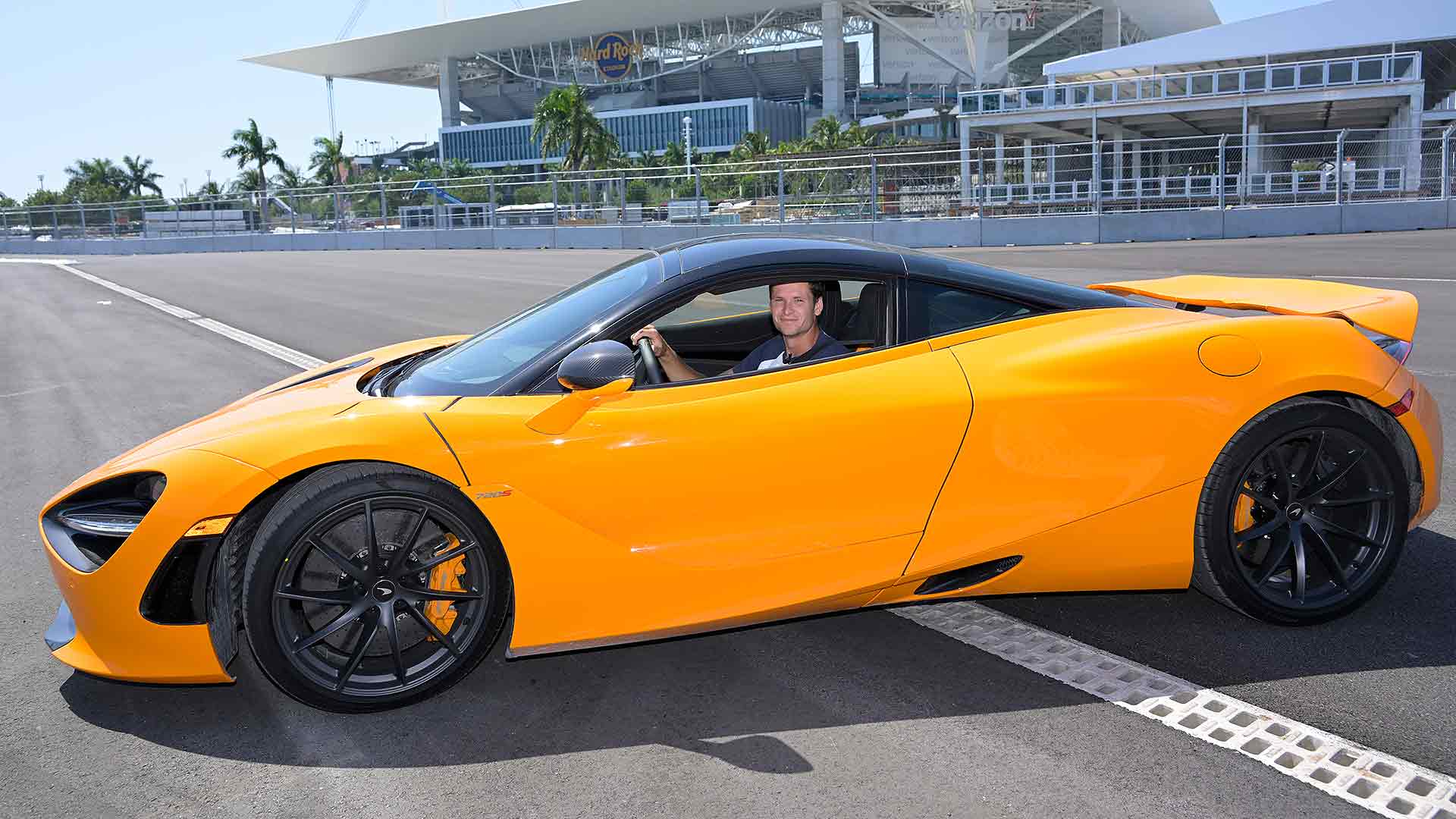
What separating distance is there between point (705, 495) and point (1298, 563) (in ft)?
6.41

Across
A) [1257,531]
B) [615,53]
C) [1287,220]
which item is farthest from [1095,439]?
[615,53]

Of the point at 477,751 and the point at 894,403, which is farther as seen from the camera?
the point at 894,403

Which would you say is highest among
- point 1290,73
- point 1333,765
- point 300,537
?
point 1290,73

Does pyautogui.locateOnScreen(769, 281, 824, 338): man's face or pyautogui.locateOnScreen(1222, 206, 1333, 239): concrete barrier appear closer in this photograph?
pyautogui.locateOnScreen(769, 281, 824, 338): man's face

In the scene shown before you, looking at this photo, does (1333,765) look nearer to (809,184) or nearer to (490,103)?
(809,184)

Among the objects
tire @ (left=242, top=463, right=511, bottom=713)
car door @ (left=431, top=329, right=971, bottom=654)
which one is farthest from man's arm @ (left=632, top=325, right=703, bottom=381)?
tire @ (left=242, top=463, right=511, bottom=713)

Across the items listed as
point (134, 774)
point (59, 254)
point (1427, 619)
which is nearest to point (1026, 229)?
point (1427, 619)

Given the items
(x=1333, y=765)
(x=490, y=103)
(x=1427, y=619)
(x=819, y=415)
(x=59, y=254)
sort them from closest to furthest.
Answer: (x=1333, y=765) < (x=819, y=415) < (x=1427, y=619) < (x=59, y=254) < (x=490, y=103)

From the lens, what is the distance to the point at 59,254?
44.6 m

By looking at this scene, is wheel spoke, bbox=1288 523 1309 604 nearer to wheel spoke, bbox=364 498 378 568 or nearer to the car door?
the car door

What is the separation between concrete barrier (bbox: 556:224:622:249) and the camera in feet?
99.7

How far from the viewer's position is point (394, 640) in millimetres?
3367

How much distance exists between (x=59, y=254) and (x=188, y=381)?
135 ft

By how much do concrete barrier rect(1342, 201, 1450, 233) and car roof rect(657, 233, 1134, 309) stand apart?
21.4 meters
